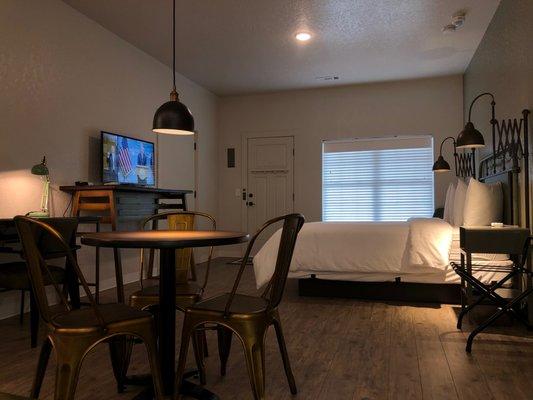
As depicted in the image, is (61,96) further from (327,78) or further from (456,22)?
(456,22)

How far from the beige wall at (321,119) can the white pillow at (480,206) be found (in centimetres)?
266

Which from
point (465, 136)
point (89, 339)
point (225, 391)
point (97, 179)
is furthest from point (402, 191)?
point (89, 339)

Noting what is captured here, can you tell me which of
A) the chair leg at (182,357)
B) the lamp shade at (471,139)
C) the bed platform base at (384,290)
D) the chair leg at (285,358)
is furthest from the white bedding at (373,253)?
the chair leg at (182,357)

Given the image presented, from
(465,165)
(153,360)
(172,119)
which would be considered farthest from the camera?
(465,165)

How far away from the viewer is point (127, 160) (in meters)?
4.64

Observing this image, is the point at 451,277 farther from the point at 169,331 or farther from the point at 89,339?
the point at 89,339

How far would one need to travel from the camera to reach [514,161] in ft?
11.4

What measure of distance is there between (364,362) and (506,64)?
309 centimetres

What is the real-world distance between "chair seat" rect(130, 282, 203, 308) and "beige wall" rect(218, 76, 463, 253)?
4641 mm

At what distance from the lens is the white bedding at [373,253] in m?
3.54

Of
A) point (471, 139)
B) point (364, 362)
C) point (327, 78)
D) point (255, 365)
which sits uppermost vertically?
point (327, 78)

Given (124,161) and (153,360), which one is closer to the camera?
(153,360)

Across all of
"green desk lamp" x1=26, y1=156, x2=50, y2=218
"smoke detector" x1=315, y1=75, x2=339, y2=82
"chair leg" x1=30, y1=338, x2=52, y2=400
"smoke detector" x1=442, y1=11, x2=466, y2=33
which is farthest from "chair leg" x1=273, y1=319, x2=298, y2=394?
"smoke detector" x1=315, y1=75, x2=339, y2=82

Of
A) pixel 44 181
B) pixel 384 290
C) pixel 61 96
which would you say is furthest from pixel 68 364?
pixel 61 96
